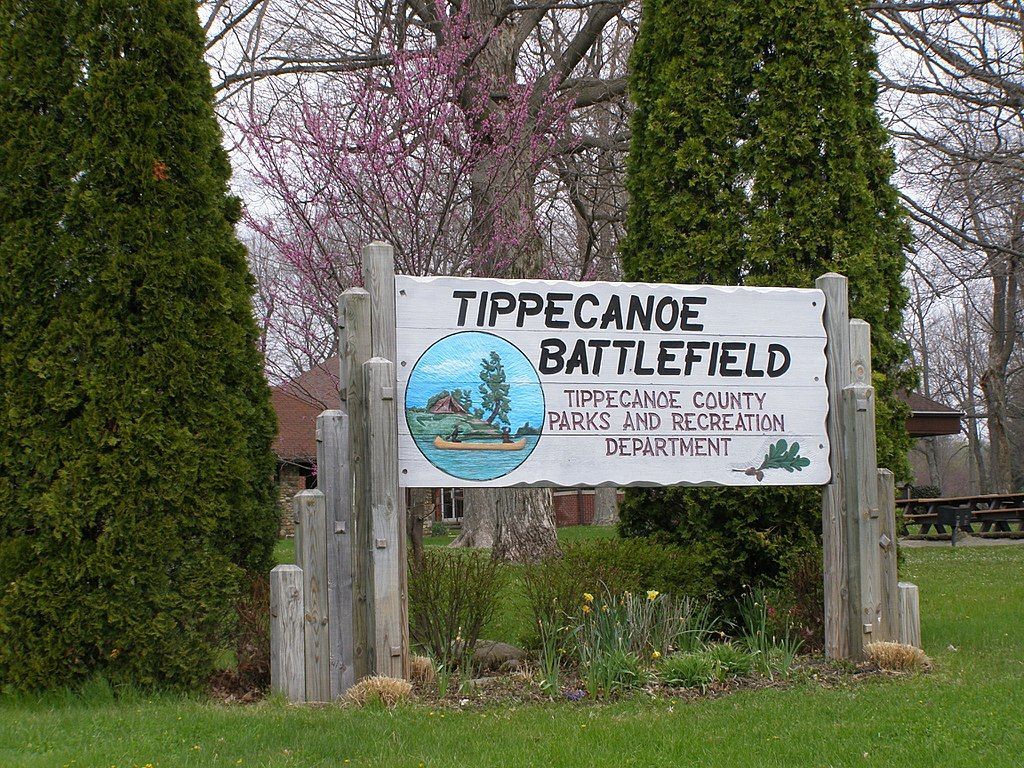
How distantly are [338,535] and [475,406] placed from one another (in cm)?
109

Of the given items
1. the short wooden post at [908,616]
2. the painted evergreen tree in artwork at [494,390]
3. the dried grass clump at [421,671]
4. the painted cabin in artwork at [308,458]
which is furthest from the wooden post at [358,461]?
the painted cabin in artwork at [308,458]

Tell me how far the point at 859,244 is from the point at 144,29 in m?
5.19

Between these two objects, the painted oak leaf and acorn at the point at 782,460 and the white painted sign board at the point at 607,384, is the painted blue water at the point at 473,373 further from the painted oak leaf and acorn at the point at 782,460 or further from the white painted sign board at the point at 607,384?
the painted oak leaf and acorn at the point at 782,460

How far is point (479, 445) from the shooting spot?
5836 millimetres

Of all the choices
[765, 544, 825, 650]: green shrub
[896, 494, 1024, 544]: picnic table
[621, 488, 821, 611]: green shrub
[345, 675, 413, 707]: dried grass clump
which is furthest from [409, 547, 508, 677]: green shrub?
[896, 494, 1024, 544]: picnic table

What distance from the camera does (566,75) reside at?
597 inches

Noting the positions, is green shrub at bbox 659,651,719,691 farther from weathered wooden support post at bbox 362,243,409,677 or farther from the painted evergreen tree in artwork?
the painted evergreen tree in artwork

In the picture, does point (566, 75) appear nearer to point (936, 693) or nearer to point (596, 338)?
point (596, 338)

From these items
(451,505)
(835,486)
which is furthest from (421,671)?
(451,505)

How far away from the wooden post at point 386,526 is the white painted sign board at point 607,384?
17 centimetres

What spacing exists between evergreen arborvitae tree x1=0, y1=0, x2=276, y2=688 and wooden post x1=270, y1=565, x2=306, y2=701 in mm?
538

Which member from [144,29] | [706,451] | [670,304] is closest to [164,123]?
[144,29]

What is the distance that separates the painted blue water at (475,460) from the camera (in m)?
5.73

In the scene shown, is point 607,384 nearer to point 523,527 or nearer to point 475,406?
point 475,406
